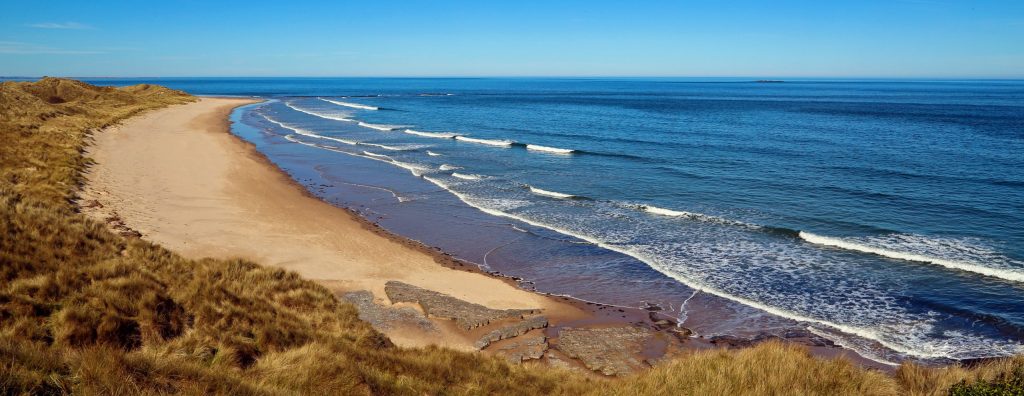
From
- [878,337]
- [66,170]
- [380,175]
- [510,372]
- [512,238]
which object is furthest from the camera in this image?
[380,175]

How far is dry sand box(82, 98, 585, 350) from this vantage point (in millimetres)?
15234

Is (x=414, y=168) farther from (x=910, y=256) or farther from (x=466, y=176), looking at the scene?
(x=910, y=256)

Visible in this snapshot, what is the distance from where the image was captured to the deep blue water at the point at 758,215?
1442 cm

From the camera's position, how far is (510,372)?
9859 mm

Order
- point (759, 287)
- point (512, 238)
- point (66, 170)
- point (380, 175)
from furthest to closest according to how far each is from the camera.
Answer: point (380, 175) → point (66, 170) → point (512, 238) → point (759, 287)

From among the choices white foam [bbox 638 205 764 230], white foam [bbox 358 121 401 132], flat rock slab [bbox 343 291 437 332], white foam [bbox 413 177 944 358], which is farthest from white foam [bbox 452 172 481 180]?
white foam [bbox 358 121 401 132]

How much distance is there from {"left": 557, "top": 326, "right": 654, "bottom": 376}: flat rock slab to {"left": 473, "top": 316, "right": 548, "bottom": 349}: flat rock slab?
25.0 inches

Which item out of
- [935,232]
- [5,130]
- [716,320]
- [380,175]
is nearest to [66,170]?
[5,130]

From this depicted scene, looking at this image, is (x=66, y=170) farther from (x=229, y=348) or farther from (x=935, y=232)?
(x=935, y=232)

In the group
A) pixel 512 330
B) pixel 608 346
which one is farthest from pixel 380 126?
pixel 608 346

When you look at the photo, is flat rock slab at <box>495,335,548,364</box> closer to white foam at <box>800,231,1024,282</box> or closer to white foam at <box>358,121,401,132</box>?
white foam at <box>800,231,1024,282</box>

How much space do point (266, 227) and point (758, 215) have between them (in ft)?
58.9

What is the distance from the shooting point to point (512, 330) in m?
12.9

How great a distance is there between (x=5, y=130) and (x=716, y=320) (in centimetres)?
3376
